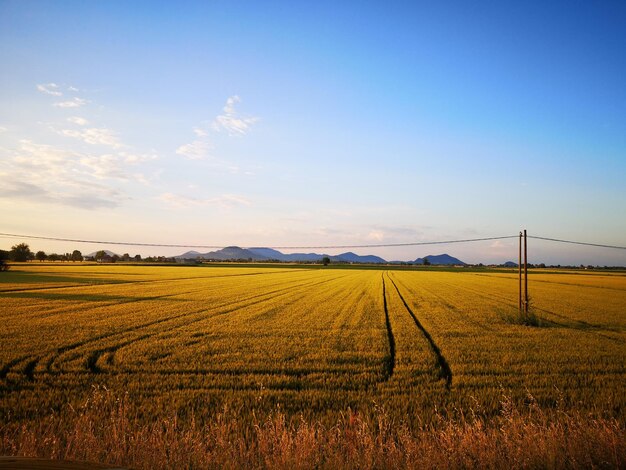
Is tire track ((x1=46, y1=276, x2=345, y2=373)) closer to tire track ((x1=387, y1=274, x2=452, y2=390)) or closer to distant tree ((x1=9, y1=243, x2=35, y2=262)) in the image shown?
tire track ((x1=387, y1=274, x2=452, y2=390))

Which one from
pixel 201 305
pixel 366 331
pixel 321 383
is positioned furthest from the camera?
pixel 201 305

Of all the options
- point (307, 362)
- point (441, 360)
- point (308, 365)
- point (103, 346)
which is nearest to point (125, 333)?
point (103, 346)

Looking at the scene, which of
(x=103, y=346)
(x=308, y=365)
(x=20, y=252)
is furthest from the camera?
(x=20, y=252)

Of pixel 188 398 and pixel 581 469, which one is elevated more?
pixel 581 469

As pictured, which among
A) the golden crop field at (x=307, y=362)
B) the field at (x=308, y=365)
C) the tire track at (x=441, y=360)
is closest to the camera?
the field at (x=308, y=365)

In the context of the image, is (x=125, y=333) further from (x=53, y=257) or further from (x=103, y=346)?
(x=53, y=257)

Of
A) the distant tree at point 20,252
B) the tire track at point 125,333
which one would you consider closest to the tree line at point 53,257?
the distant tree at point 20,252

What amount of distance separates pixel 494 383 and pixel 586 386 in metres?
2.68

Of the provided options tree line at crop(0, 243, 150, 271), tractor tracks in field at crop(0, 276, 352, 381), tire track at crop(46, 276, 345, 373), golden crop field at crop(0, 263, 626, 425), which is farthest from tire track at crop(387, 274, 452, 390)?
tree line at crop(0, 243, 150, 271)

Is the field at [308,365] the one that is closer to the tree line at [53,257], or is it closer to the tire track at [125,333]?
the tire track at [125,333]

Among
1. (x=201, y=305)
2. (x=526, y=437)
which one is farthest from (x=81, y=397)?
(x=201, y=305)

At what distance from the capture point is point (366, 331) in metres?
20.2

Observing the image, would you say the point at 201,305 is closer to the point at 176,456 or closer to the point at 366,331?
the point at 366,331

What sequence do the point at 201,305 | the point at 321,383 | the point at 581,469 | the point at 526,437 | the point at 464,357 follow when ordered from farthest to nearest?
the point at 201,305, the point at 464,357, the point at 321,383, the point at 526,437, the point at 581,469
